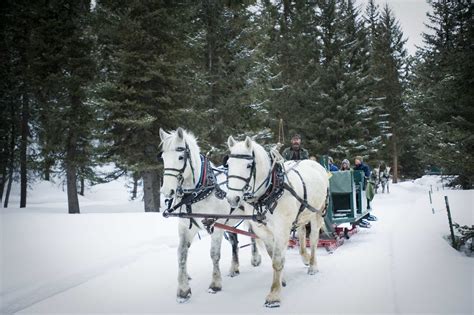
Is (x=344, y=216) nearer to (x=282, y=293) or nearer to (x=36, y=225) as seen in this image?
(x=282, y=293)

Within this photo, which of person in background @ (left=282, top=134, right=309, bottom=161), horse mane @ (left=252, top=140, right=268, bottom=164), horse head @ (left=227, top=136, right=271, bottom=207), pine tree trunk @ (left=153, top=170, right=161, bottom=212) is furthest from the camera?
pine tree trunk @ (left=153, top=170, right=161, bottom=212)

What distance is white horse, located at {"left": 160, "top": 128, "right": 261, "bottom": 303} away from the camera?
5109 millimetres

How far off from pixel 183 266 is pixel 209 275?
135 centimetres

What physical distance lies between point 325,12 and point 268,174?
23.0 metres

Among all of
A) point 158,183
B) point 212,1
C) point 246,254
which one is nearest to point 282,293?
point 246,254

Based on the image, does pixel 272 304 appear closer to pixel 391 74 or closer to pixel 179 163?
pixel 179 163

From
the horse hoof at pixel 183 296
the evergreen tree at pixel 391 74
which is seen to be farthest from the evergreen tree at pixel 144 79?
the evergreen tree at pixel 391 74

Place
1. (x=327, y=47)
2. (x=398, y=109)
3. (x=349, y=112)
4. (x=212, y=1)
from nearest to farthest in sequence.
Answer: (x=212, y=1) < (x=349, y=112) < (x=327, y=47) < (x=398, y=109)

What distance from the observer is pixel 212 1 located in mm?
17312

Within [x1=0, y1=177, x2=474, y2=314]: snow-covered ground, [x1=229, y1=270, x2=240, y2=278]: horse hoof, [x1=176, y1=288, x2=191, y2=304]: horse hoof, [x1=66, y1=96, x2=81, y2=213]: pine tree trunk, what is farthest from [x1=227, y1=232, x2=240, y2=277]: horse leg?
[x1=66, y1=96, x2=81, y2=213]: pine tree trunk

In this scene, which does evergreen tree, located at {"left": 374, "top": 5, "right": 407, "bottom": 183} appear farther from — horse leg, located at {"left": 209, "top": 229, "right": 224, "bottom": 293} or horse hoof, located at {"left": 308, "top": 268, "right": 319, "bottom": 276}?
horse leg, located at {"left": 209, "top": 229, "right": 224, "bottom": 293}

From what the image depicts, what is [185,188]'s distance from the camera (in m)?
5.52

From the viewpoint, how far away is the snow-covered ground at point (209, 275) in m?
4.92

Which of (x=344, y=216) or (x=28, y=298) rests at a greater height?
(x=344, y=216)
